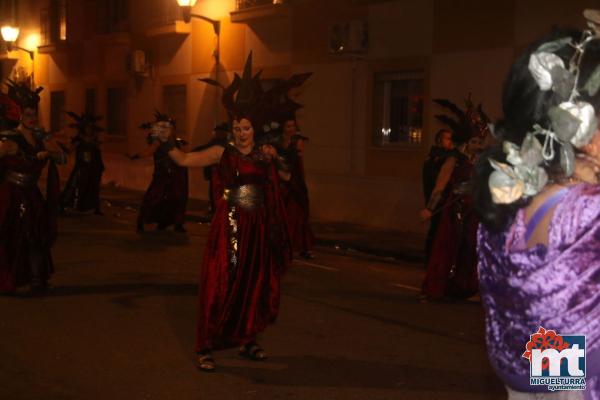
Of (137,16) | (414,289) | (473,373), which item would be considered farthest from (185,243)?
(137,16)

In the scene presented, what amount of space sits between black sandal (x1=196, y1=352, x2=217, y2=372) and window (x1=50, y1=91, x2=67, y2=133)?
26.9m

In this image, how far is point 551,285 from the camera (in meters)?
2.52

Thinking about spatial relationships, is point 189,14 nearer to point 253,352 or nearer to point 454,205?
point 454,205

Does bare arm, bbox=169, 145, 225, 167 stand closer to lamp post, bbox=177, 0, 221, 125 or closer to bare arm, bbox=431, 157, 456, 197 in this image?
bare arm, bbox=431, 157, 456, 197

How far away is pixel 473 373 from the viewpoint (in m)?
6.40

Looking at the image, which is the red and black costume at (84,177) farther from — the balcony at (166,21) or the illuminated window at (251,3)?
the balcony at (166,21)

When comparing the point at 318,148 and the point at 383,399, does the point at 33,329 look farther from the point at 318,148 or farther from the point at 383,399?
the point at 318,148

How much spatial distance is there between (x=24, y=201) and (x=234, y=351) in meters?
3.38

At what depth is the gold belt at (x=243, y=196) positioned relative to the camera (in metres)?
6.49

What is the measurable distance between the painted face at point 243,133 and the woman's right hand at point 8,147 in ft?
10.5

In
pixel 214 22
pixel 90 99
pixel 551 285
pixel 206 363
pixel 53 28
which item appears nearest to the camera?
pixel 551 285

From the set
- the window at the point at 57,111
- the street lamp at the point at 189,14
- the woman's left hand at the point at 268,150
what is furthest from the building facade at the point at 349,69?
the window at the point at 57,111

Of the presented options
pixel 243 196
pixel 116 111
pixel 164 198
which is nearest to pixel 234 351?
pixel 243 196

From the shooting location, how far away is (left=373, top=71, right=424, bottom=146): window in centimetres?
1667
